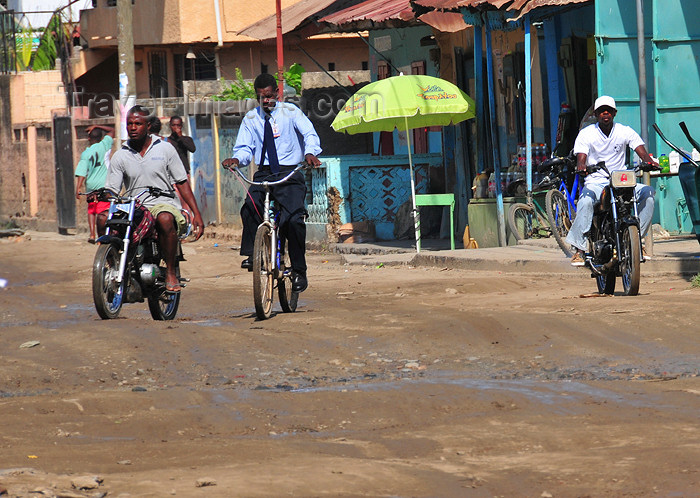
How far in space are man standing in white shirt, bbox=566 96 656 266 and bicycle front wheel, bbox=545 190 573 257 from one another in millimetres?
2962

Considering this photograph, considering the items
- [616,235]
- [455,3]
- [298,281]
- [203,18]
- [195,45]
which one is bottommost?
[298,281]

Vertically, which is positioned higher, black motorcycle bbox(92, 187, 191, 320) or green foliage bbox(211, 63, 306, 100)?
green foliage bbox(211, 63, 306, 100)

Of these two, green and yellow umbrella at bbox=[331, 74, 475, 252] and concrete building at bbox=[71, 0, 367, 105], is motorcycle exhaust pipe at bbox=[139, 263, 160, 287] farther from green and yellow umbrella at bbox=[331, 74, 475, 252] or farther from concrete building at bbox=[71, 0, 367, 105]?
concrete building at bbox=[71, 0, 367, 105]

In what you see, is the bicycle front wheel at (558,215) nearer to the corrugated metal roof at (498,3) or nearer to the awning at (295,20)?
the corrugated metal roof at (498,3)

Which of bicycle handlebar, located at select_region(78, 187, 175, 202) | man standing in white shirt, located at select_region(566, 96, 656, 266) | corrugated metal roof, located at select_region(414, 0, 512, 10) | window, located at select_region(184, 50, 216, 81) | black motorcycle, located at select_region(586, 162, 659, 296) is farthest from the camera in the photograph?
window, located at select_region(184, 50, 216, 81)

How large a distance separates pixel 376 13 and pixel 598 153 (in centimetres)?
755

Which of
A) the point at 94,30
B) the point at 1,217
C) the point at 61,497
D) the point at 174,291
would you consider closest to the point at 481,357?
the point at 174,291

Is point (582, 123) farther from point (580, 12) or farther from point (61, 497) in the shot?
point (61, 497)

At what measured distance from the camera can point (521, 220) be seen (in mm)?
15086

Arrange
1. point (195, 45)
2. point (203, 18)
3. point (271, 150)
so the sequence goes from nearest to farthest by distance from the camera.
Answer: point (271, 150) → point (203, 18) → point (195, 45)

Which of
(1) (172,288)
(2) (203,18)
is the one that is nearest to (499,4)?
(1) (172,288)

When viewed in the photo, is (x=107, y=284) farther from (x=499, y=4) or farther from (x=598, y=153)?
(x=499, y=4)

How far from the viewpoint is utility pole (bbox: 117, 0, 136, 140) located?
66.4 feet

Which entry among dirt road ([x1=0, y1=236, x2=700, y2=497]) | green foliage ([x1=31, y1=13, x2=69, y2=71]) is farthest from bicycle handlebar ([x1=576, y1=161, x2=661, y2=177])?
green foliage ([x1=31, y1=13, x2=69, y2=71])
